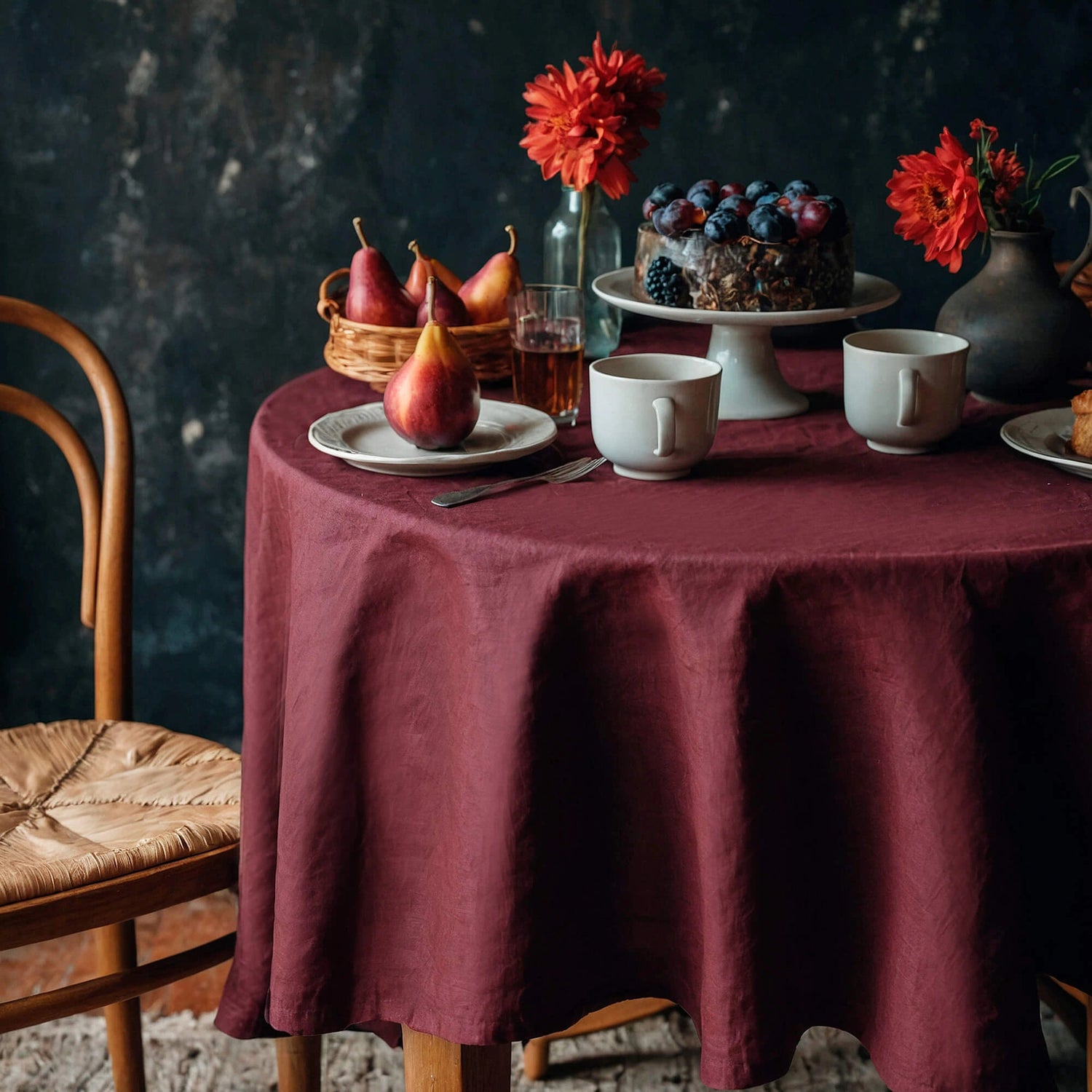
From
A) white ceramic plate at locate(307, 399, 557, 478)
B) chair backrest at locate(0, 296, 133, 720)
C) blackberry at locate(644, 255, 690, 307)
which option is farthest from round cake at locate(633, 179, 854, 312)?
chair backrest at locate(0, 296, 133, 720)

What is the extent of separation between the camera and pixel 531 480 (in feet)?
3.29

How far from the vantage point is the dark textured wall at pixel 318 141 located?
1907mm

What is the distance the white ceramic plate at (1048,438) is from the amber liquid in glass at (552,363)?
0.41 m

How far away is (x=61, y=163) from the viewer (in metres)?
1.95

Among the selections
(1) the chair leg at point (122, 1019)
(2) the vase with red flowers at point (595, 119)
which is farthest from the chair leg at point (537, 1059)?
(2) the vase with red flowers at point (595, 119)

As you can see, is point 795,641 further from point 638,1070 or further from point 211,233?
point 211,233

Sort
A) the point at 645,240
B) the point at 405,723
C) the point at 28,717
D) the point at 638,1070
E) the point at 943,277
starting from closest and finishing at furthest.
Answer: the point at 405,723
the point at 645,240
the point at 638,1070
the point at 943,277
the point at 28,717

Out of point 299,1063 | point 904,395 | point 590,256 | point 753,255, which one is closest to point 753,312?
point 753,255

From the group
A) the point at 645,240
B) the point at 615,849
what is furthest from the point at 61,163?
the point at 615,849

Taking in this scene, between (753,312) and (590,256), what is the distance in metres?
0.41

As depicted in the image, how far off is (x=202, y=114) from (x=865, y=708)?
1.57 meters

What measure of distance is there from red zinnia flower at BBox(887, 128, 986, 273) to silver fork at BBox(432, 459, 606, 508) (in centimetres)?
41

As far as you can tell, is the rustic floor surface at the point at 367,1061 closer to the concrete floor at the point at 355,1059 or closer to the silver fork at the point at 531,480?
the concrete floor at the point at 355,1059

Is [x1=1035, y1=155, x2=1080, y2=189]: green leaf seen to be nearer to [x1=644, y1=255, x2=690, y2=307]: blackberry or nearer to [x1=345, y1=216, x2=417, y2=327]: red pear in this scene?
[x1=644, y1=255, x2=690, y2=307]: blackberry
